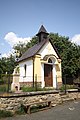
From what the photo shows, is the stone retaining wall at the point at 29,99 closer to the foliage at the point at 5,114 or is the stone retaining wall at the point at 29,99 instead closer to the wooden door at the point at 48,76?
the foliage at the point at 5,114

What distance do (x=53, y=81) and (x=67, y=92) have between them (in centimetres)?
612

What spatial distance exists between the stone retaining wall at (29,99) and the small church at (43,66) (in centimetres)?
448

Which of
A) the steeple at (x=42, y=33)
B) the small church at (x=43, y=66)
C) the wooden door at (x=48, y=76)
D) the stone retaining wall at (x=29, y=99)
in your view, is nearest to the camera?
the stone retaining wall at (x=29, y=99)

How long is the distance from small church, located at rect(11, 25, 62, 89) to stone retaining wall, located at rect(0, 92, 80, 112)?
4.48 m

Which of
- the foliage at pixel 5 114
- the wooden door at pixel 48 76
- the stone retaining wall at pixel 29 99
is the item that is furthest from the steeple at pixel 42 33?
the foliage at pixel 5 114

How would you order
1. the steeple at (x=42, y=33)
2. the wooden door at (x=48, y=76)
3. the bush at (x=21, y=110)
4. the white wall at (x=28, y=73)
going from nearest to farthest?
the bush at (x=21, y=110)
the white wall at (x=28, y=73)
the wooden door at (x=48, y=76)
the steeple at (x=42, y=33)

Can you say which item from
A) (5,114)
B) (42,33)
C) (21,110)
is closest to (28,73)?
(42,33)

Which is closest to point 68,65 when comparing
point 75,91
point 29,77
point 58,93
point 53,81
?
point 53,81

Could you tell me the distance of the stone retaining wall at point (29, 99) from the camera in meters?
11.7

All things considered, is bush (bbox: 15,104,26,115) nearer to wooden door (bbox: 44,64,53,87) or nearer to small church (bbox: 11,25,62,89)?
small church (bbox: 11,25,62,89)

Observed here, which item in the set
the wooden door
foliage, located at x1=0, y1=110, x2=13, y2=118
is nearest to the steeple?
the wooden door

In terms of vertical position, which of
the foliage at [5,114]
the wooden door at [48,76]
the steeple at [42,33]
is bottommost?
the foliage at [5,114]

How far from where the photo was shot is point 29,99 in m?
13.1

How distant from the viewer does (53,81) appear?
74.0 ft
